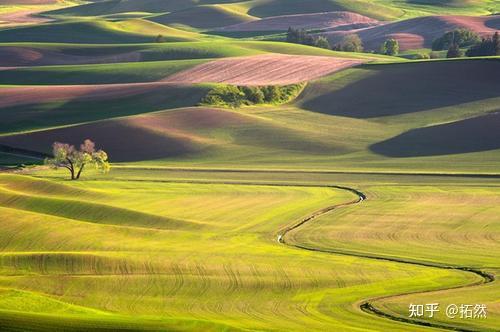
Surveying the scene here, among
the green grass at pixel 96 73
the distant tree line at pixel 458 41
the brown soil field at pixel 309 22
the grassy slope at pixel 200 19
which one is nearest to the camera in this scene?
the green grass at pixel 96 73

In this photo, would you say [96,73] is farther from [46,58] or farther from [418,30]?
[418,30]

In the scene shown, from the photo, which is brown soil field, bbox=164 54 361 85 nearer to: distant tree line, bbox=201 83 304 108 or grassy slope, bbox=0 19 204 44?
distant tree line, bbox=201 83 304 108

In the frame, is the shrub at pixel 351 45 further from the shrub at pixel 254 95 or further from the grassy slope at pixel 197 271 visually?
the grassy slope at pixel 197 271

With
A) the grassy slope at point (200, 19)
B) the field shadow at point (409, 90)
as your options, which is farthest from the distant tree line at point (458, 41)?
the grassy slope at point (200, 19)

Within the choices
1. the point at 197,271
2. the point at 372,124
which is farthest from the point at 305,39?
the point at 197,271

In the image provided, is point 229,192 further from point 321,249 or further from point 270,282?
point 270,282

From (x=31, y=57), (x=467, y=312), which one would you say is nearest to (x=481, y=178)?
(x=467, y=312)
